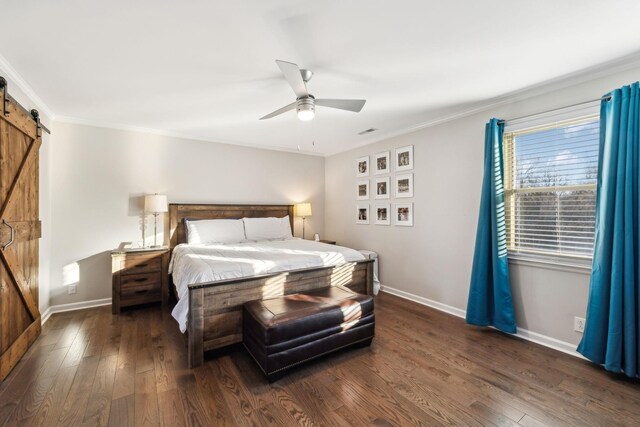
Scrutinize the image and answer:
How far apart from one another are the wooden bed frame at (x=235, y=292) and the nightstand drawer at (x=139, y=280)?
5.52ft

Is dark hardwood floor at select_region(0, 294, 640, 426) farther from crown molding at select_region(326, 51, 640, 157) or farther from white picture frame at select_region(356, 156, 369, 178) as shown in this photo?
white picture frame at select_region(356, 156, 369, 178)

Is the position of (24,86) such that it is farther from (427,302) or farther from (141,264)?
(427,302)

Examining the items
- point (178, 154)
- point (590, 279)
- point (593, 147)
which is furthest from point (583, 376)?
point (178, 154)

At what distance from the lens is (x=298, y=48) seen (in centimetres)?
206

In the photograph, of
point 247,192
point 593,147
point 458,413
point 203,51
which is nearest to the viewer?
point 458,413

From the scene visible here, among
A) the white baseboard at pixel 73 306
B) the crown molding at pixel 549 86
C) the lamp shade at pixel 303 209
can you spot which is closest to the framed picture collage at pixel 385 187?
the crown molding at pixel 549 86

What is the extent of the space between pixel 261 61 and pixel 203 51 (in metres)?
0.43

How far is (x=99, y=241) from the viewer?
12.5ft

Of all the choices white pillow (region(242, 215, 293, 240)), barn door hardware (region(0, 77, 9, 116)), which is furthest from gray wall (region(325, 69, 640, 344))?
barn door hardware (region(0, 77, 9, 116))

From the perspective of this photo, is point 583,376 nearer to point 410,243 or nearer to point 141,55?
point 410,243

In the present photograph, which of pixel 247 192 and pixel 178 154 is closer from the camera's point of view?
pixel 178 154

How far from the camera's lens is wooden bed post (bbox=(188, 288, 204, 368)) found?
2.29 m

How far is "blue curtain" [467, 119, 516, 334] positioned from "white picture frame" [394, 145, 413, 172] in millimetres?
1103

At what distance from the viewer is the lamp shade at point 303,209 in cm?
518
